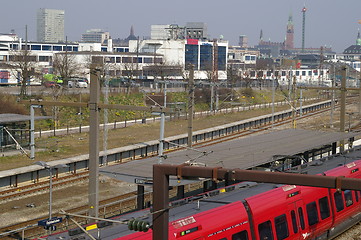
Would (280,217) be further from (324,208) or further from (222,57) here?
(222,57)

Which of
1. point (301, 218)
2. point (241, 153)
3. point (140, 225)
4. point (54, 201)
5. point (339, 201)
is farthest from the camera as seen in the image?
point (54, 201)

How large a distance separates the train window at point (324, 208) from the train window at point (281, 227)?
227 centimetres

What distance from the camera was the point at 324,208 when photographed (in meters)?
16.8

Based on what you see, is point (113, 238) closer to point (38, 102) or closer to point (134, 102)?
point (38, 102)

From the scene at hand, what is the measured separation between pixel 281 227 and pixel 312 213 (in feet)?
6.34

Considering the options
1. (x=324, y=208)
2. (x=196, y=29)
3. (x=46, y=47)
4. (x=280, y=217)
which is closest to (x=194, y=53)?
(x=196, y=29)

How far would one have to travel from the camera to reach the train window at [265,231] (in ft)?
45.4

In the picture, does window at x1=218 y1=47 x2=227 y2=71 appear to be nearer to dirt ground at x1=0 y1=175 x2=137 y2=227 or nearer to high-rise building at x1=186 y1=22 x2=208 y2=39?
high-rise building at x1=186 y1=22 x2=208 y2=39

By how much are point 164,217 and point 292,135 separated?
70.3ft

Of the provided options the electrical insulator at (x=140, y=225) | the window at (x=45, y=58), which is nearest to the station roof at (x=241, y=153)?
the electrical insulator at (x=140, y=225)

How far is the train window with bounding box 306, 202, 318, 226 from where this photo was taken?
15.9 meters

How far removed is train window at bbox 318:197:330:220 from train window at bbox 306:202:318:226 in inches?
15.5

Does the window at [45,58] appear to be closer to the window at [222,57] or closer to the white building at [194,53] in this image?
the white building at [194,53]

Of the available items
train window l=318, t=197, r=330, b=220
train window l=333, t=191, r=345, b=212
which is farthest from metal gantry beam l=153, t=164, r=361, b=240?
train window l=333, t=191, r=345, b=212
